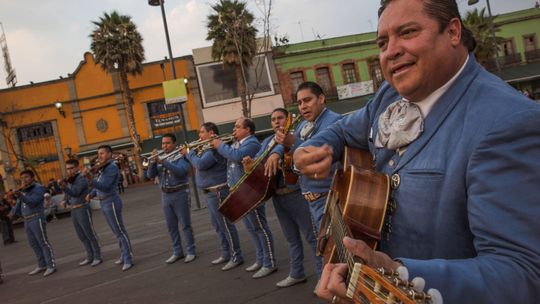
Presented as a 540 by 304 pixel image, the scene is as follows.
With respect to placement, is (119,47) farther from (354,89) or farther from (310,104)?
(310,104)

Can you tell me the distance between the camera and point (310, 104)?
4336 mm

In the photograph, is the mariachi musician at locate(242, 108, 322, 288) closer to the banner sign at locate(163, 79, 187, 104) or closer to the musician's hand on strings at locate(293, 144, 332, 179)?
the musician's hand on strings at locate(293, 144, 332, 179)

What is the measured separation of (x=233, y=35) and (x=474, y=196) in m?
22.5

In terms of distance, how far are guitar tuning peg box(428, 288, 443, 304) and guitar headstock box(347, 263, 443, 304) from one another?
0.10ft

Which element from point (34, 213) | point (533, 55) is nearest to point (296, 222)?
point (34, 213)

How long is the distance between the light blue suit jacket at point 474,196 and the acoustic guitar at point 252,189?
3231 millimetres

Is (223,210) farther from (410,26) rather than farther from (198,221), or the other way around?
(198,221)

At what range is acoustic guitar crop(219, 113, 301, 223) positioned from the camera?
4.80 metres

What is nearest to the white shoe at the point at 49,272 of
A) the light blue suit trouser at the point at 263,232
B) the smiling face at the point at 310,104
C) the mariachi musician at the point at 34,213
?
the mariachi musician at the point at 34,213

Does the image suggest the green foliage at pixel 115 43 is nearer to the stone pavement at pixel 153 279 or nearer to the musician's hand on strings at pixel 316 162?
the stone pavement at pixel 153 279

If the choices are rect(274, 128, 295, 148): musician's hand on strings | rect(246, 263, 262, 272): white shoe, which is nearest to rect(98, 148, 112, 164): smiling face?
rect(246, 263, 262, 272): white shoe

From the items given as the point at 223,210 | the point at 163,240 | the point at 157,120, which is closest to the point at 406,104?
the point at 223,210

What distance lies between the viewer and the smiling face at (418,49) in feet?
4.70

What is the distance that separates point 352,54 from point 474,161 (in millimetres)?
31689
